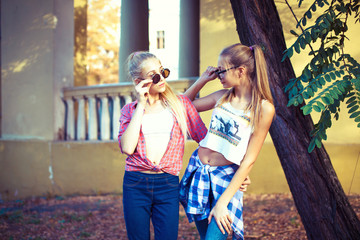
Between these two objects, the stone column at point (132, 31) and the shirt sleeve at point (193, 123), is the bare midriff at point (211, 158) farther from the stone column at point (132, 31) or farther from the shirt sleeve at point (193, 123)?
the stone column at point (132, 31)

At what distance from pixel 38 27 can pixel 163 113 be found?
20.4ft

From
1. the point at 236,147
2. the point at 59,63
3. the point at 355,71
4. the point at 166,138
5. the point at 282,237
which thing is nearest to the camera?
the point at 236,147

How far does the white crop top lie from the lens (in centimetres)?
255

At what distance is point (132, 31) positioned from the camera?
8906 mm

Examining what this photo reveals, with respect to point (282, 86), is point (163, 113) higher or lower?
lower

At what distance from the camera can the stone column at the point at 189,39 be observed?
1047 centimetres

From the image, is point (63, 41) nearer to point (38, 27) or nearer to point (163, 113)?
point (38, 27)

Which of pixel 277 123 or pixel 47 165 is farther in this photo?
pixel 47 165

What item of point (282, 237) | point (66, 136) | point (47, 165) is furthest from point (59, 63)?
point (282, 237)

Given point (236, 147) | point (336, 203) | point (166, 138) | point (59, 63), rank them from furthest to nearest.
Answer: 1. point (59, 63)
2. point (336, 203)
3. point (166, 138)
4. point (236, 147)

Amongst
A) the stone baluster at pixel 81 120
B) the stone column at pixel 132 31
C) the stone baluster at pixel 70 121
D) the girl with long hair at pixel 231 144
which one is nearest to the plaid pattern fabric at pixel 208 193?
the girl with long hair at pixel 231 144

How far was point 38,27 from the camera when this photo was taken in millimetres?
8102

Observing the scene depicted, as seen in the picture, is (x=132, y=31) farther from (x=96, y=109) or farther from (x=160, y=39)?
(x=160, y=39)

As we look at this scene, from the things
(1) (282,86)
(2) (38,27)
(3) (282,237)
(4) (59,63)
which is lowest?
(3) (282,237)
